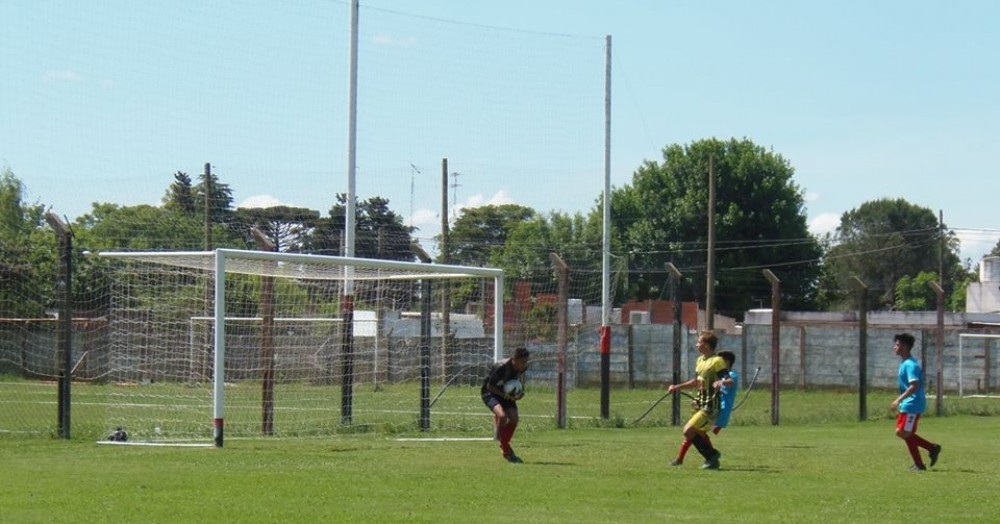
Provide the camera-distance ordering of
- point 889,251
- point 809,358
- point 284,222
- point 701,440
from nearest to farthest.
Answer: point 701,440, point 284,222, point 809,358, point 889,251

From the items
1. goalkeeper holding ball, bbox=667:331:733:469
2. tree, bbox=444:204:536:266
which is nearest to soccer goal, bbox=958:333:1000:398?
tree, bbox=444:204:536:266

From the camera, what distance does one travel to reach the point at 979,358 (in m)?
44.3

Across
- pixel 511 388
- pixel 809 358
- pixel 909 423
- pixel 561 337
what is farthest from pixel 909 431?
pixel 809 358

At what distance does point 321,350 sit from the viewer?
76.6 feet

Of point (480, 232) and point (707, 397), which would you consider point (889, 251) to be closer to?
point (480, 232)

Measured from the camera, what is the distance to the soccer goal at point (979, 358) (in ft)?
143

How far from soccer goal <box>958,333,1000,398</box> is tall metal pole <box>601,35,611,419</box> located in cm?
1954

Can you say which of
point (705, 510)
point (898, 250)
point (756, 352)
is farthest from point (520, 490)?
A: point (898, 250)

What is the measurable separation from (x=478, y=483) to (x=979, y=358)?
3378cm

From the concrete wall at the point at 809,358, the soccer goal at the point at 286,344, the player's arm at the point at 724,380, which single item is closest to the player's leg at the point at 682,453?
the player's arm at the point at 724,380

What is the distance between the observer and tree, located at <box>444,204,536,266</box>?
1511 inches

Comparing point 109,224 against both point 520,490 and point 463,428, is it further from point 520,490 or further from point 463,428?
point 520,490

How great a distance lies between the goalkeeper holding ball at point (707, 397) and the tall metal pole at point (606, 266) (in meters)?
9.57

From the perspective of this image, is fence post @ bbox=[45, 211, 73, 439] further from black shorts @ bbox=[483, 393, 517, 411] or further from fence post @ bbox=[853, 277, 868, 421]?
fence post @ bbox=[853, 277, 868, 421]
